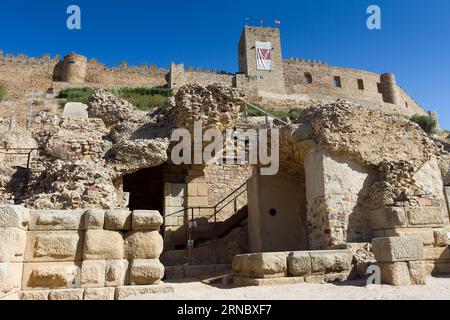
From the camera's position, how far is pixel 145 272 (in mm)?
5051

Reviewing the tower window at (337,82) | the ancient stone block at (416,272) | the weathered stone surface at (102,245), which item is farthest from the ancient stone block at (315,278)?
the tower window at (337,82)

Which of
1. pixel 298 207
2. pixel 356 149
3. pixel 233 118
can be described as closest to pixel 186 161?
pixel 233 118

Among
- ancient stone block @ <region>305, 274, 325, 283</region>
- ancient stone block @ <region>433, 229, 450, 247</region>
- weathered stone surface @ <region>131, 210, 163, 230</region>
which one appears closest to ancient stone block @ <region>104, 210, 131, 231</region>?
weathered stone surface @ <region>131, 210, 163, 230</region>

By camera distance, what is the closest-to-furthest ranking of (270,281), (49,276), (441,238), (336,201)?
(49,276) → (270,281) → (441,238) → (336,201)

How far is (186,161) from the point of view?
38.8ft

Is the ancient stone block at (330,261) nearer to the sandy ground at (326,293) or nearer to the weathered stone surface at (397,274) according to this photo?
the sandy ground at (326,293)

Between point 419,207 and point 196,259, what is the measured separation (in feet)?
19.8

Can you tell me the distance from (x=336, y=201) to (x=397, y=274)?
2.75m

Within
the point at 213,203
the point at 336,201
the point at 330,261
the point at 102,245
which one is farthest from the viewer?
the point at 213,203

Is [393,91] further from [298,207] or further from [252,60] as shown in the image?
[298,207]

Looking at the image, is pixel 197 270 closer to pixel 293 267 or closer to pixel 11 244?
pixel 293 267

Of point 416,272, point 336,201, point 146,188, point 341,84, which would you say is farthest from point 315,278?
point 341,84

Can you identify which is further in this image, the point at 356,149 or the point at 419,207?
the point at 356,149
